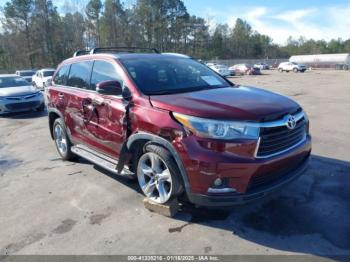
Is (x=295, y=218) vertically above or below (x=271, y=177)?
below

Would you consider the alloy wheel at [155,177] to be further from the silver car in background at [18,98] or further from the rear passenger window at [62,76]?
the silver car in background at [18,98]

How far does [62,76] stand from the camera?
6395 mm

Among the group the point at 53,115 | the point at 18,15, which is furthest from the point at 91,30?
the point at 53,115

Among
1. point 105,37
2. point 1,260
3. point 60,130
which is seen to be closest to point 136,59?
point 60,130

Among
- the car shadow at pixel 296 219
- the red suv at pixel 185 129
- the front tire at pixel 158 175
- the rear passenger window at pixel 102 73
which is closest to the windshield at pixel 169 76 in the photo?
the red suv at pixel 185 129

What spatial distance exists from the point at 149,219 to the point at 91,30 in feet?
242

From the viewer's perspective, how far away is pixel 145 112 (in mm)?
4004

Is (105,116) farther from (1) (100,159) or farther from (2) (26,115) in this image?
(2) (26,115)

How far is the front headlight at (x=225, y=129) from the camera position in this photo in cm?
344

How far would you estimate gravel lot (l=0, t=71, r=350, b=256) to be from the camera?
3.51m

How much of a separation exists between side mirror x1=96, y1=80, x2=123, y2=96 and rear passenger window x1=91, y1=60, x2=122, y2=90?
0.22 m

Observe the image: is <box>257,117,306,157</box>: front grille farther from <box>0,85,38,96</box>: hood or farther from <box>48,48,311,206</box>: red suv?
<box>0,85,38,96</box>: hood

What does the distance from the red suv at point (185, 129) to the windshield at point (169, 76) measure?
0.6 inches

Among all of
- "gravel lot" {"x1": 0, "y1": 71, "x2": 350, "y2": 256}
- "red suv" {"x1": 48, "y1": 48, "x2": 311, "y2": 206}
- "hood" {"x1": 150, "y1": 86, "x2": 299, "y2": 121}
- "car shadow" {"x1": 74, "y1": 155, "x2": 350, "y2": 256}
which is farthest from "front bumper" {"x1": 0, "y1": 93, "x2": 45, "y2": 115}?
"hood" {"x1": 150, "y1": 86, "x2": 299, "y2": 121}
